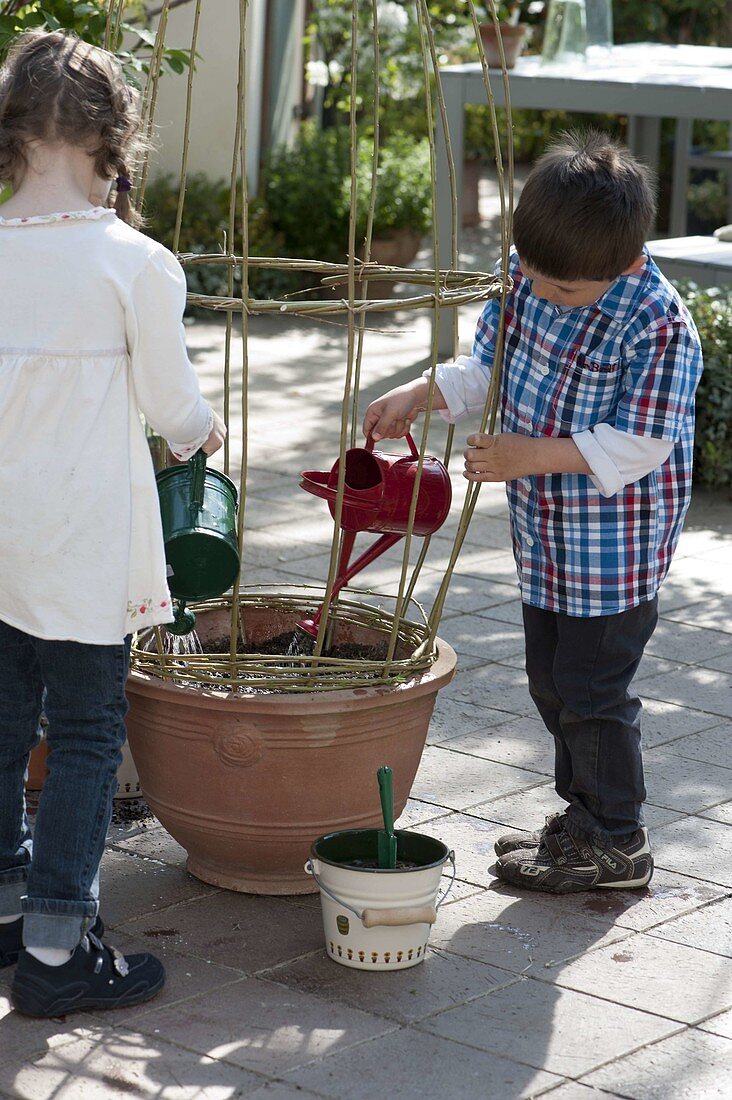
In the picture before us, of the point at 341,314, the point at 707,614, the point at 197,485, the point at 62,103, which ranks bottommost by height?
the point at 707,614

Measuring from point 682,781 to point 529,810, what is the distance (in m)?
0.41

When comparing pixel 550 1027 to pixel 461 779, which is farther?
pixel 461 779

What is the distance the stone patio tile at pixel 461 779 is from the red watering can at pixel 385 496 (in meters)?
0.61

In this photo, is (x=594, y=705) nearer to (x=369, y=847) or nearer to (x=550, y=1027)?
(x=369, y=847)

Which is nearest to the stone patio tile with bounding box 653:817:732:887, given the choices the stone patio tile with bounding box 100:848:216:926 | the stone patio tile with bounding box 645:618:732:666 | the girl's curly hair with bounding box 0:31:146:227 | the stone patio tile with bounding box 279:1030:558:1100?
the stone patio tile with bounding box 279:1030:558:1100

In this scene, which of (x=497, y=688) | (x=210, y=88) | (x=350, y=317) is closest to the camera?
(x=350, y=317)

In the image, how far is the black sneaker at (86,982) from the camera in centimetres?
225

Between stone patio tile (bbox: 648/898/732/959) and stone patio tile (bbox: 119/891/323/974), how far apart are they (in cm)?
64

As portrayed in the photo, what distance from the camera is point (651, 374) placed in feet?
8.13

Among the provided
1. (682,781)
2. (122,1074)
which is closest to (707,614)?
(682,781)

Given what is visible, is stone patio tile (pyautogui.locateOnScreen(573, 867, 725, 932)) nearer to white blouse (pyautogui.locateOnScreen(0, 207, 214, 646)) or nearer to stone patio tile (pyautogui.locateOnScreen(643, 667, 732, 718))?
stone patio tile (pyautogui.locateOnScreen(643, 667, 732, 718))

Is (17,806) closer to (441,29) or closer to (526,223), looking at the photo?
(526,223)

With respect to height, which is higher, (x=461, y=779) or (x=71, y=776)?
(x=71, y=776)

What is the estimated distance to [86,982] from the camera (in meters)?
2.28
